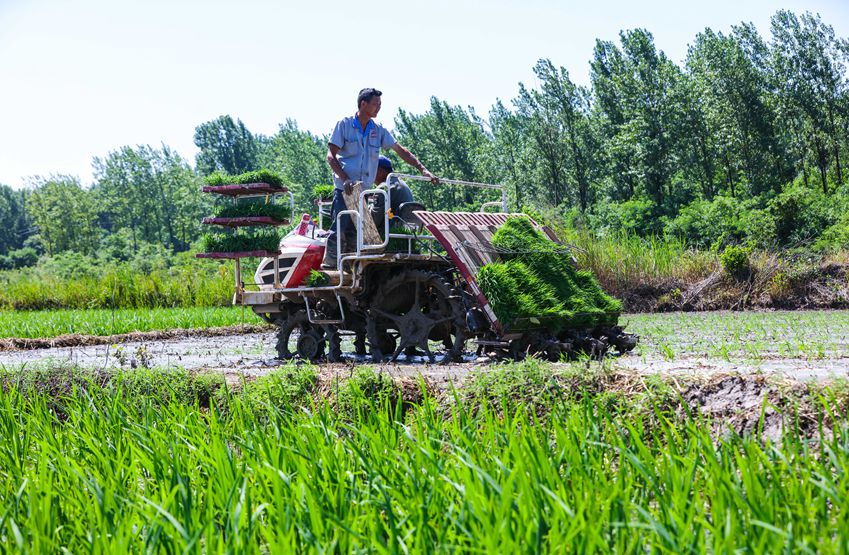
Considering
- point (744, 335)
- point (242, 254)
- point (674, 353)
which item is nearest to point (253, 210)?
point (242, 254)

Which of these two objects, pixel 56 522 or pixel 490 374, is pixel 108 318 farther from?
pixel 56 522

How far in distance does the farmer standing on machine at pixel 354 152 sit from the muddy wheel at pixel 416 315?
73cm

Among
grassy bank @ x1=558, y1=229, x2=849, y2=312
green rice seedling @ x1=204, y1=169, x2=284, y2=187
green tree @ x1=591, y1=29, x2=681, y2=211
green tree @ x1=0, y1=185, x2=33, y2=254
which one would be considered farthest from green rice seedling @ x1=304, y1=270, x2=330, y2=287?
green tree @ x1=0, y1=185, x2=33, y2=254

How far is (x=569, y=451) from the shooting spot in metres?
3.16

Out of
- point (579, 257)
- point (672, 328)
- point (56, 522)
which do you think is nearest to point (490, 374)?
point (56, 522)

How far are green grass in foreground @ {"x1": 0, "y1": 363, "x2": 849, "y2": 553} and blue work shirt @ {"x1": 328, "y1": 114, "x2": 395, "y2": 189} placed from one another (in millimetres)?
4805

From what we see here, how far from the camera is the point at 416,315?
8.48 m

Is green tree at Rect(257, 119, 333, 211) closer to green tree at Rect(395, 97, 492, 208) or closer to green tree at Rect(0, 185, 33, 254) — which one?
green tree at Rect(395, 97, 492, 208)

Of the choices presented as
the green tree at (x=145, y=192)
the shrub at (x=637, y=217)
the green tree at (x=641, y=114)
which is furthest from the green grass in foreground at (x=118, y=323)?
the green tree at (x=145, y=192)

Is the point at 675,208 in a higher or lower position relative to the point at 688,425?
higher

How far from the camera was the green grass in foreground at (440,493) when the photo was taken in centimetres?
239

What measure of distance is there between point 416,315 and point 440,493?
565cm

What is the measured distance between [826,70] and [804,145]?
4428 millimetres

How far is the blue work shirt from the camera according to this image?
338 inches
